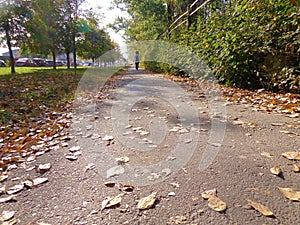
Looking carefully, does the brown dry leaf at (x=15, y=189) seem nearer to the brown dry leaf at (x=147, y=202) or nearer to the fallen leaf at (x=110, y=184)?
the fallen leaf at (x=110, y=184)

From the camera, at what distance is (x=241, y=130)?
2721 mm

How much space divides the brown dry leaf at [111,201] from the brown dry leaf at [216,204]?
1.99 feet

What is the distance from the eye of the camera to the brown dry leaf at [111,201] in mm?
1460

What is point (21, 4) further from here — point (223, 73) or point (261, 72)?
point (261, 72)

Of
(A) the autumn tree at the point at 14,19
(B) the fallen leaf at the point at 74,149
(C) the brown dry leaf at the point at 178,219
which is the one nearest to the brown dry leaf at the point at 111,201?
(C) the brown dry leaf at the point at 178,219

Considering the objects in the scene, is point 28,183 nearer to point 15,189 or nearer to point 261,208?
point 15,189

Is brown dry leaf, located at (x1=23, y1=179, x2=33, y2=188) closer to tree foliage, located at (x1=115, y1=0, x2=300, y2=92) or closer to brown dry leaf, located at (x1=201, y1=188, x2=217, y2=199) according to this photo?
brown dry leaf, located at (x1=201, y1=188, x2=217, y2=199)

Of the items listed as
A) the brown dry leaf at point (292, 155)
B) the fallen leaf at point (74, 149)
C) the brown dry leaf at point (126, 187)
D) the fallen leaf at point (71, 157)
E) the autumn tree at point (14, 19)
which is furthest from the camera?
the autumn tree at point (14, 19)

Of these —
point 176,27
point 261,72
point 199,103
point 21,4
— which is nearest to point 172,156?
point 199,103

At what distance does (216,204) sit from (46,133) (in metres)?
2.59

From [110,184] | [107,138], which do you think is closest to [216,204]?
[110,184]

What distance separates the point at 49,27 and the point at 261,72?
1942 cm

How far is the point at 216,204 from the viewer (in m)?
1.39

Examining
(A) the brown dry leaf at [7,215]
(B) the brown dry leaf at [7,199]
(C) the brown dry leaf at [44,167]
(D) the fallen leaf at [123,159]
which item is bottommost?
(B) the brown dry leaf at [7,199]
